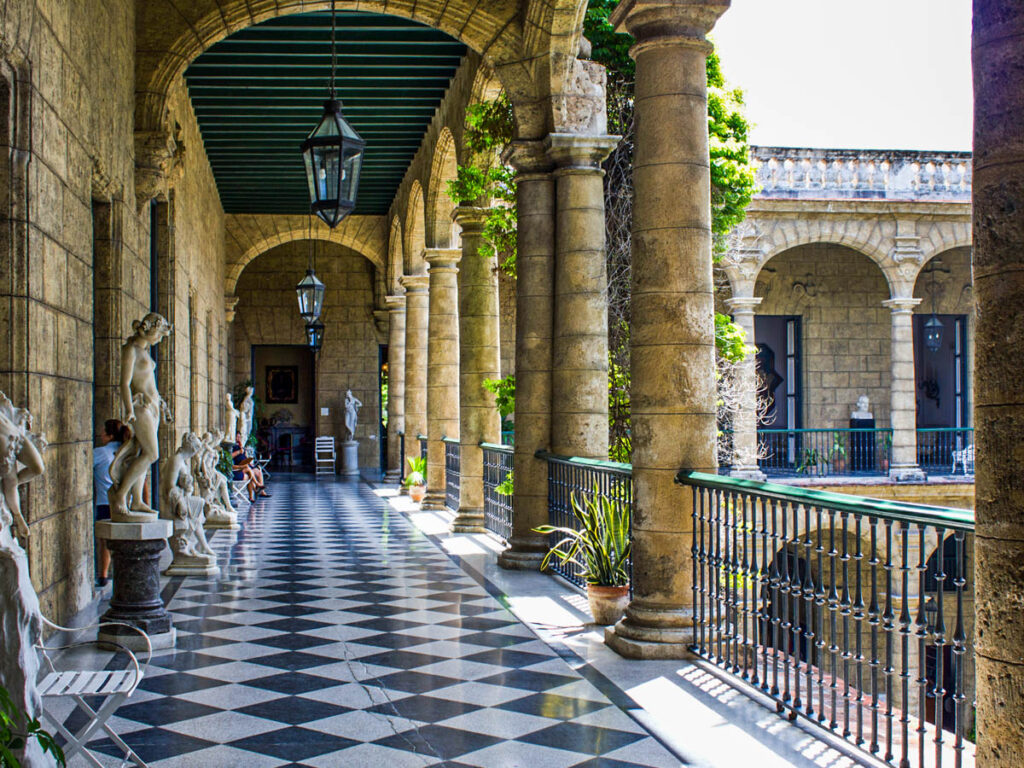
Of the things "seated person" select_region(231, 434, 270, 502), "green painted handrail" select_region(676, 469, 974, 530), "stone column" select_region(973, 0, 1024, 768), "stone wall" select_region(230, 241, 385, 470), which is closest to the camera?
"stone column" select_region(973, 0, 1024, 768)

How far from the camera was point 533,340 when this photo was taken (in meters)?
8.00

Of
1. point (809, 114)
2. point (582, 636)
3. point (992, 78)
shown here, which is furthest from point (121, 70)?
point (809, 114)

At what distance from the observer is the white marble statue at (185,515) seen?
805cm

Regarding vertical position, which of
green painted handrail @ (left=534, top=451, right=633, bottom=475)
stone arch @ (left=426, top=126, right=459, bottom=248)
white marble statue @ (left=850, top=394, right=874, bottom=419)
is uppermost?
stone arch @ (left=426, top=126, right=459, bottom=248)

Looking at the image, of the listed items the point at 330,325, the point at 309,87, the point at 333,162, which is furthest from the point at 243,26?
the point at 330,325

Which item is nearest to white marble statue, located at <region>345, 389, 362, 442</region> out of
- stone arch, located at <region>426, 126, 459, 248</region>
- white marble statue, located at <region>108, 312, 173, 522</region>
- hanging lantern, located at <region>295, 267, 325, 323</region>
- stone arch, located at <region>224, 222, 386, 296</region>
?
stone arch, located at <region>224, 222, 386, 296</region>

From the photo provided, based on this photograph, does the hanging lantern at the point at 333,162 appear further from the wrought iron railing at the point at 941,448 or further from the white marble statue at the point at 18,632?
the wrought iron railing at the point at 941,448

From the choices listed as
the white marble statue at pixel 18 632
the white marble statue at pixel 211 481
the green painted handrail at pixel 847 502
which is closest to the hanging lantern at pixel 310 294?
the white marble statue at pixel 211 481

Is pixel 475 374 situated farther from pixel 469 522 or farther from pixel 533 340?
→ pixel 533 340

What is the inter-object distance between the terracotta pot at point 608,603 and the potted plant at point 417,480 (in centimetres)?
784

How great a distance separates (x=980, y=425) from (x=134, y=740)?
123 inches

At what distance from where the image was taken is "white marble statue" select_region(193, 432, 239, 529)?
1024 centimetres

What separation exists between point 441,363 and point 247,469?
3.69 metres

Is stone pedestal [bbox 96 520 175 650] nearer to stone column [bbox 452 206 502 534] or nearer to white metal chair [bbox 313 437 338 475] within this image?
stone column [bbox 452 206 502 534]
